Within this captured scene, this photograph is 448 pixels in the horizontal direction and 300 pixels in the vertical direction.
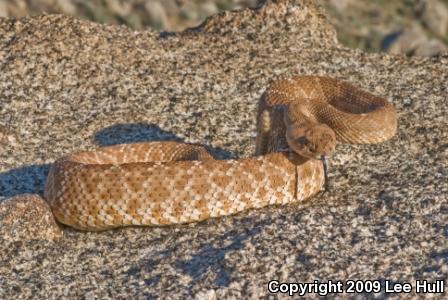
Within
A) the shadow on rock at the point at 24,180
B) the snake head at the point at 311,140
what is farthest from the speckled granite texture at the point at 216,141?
the snake head at the point at 311,140

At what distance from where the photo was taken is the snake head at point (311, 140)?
6.86 metres

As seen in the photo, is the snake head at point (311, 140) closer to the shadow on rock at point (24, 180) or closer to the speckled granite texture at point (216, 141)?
the speckled granite texture at point (216, 141)

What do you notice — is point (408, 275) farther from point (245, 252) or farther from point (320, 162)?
point (320, 162)

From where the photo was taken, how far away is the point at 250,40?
9.84 meters

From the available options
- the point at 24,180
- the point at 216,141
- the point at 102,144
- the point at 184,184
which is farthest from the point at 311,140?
the point at 24,180

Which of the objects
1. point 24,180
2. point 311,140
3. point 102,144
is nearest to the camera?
point 311,140

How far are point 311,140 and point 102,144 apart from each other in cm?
199

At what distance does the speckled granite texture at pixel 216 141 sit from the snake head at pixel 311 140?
339 millimetres

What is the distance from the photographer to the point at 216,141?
8156 mm

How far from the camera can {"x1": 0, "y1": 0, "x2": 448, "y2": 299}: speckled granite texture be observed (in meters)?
5.95

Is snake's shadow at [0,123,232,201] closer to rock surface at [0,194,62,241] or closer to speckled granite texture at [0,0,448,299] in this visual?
speckled granite texture at [0,0,448,299]

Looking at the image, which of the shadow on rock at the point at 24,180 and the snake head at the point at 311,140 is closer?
the snake head at the point at 311,140

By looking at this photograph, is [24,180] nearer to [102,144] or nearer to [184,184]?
[102,144]

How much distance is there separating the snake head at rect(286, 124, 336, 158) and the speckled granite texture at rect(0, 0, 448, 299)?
0.34 meters
